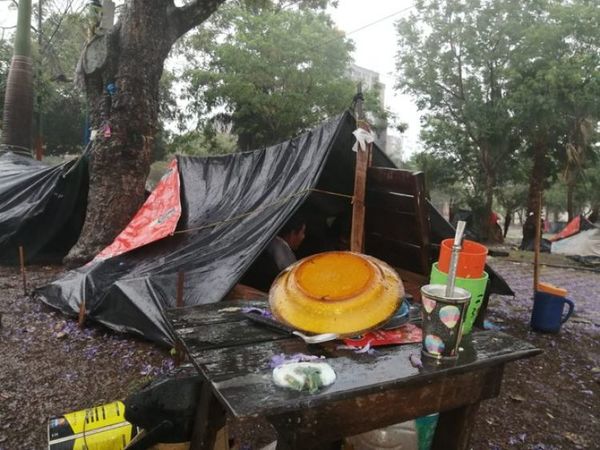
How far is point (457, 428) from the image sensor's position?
1.66m

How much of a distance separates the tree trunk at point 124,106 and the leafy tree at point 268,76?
8116 millimetres

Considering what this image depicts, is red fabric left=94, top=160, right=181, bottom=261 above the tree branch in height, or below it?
below

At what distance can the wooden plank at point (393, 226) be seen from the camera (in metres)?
4.08

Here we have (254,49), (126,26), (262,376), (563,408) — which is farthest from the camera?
(254,49)

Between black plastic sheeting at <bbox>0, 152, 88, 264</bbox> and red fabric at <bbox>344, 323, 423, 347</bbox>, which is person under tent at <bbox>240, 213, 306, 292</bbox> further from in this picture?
black plastic sheeting at <bbox>0, 152, 88, 264</bbox>

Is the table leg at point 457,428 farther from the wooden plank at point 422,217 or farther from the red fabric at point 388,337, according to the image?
the wooden plank at point 422,217

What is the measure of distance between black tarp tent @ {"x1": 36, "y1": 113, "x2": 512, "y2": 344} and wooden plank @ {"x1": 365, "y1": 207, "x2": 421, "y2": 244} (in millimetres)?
492

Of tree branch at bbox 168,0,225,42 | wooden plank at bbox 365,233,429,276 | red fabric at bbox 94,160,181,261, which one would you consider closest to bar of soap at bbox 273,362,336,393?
wooden plank at bbox 365,233,429,276

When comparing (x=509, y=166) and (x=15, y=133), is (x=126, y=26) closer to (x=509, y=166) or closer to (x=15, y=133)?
(x=15, y=133)

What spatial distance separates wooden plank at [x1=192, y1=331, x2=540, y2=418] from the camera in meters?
1.17

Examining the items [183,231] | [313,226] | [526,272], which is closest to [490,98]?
[526,272]

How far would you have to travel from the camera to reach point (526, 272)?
9.63 meters

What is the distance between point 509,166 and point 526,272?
8.67 metres

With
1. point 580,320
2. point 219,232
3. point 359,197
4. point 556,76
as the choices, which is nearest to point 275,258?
point 219,232
